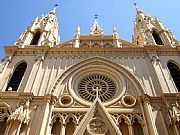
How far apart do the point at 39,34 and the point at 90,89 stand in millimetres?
11529

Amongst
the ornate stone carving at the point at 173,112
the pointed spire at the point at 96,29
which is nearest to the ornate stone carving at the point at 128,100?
the ornate stone carving at the point at 173,112

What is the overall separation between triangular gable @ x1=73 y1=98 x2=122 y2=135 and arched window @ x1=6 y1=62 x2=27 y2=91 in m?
6.55

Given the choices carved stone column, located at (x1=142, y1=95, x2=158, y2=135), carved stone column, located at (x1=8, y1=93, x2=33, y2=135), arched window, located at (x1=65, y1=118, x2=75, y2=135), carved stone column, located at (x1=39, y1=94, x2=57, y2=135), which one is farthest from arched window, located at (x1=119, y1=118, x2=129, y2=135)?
carved stone column, located at (x1=8, y1=93, x2=33, y2=135)

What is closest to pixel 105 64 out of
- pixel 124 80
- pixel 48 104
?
pixel 124 80

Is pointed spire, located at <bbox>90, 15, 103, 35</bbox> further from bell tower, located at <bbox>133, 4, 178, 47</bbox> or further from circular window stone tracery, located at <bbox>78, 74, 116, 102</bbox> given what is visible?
circular window stone tracery, located at <bbox>78, 74, 116, 102</bbox>

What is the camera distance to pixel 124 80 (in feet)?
62.0

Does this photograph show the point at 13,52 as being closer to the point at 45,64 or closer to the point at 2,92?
the point at 45,64

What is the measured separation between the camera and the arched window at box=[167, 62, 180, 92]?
19358 millimetres

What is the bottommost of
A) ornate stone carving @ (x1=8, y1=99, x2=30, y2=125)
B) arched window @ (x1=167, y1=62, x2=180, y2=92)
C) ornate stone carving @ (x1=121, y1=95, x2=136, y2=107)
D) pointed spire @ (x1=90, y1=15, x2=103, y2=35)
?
ornate stone carving @ (x1=8, y1=99, x2=30, y2=125)

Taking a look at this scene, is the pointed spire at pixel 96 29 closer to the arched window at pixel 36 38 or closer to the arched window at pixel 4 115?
the arched window at pixel 36 38

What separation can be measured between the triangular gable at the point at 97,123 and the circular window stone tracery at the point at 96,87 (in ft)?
5.87

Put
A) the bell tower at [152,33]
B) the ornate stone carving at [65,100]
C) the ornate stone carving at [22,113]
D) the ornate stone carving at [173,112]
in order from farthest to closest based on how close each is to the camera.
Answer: the bell tower at [152,33] < the ornate stone carving at [65,100] < the ornate stone carving at [22,113] < the ornate stone carving at [173,112]

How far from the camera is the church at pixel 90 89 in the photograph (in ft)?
50.4

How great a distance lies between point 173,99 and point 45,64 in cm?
1099
